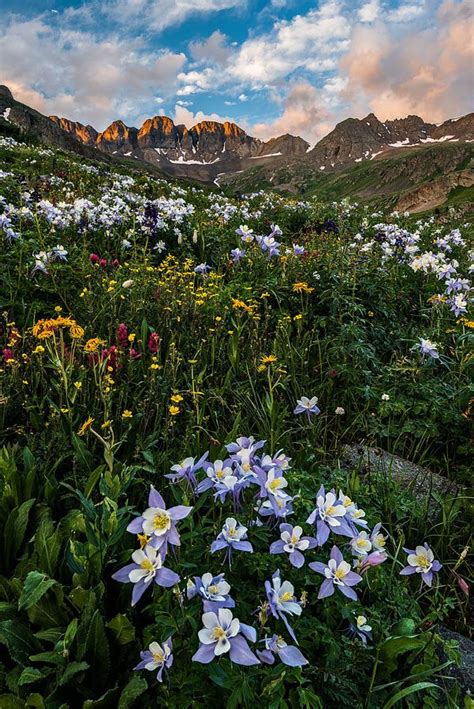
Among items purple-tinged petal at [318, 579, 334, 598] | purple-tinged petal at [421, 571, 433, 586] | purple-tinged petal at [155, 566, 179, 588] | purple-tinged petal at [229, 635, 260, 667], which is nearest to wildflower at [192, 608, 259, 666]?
purple-tinged petal at [229, 635, 260, 667]

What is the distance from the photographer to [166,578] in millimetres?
1247

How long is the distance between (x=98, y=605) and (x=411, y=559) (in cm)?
127

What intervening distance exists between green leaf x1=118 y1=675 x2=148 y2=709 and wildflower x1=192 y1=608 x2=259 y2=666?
0.46 m

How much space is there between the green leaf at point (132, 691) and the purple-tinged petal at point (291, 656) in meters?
0.53

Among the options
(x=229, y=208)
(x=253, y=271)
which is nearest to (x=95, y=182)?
(x=229, y=208)

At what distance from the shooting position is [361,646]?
5.24 feet

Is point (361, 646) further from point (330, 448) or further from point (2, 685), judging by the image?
point (330, 448)

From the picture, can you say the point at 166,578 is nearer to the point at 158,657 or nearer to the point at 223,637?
the point at 223,637

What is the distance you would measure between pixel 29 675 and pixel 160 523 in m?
0.79

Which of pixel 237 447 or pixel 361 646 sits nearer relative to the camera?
pixel 361 646

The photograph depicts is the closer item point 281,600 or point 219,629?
point 219,629

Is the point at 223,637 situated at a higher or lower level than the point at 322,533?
lower

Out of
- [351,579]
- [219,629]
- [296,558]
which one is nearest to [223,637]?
[219,629]

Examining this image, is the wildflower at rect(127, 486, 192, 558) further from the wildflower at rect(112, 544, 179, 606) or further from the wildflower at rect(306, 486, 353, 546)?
the wildflower at rect(306, 486, 353, 546)
